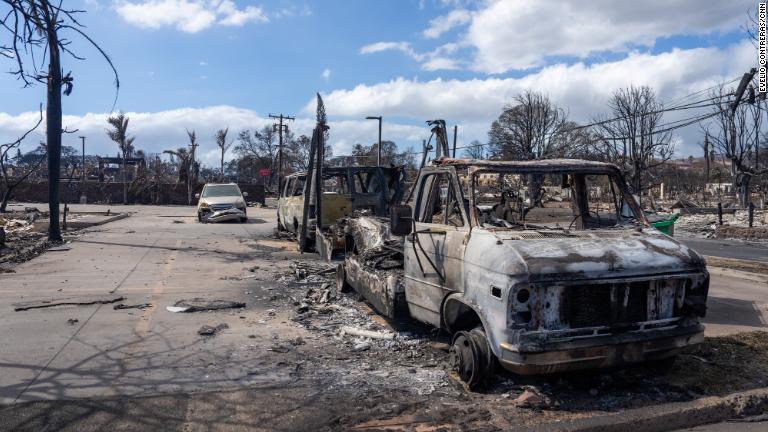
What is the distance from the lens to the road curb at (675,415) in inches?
164

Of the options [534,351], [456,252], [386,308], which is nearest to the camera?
[534,351]

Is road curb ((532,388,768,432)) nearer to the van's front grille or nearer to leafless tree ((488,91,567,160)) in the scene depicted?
the van's front grille

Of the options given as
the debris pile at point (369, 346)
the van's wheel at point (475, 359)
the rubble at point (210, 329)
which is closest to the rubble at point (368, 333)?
the debris pile at point (369, 346)

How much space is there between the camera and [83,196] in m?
43.5

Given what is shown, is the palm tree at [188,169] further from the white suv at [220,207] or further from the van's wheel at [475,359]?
the van's wheel at [475,359]

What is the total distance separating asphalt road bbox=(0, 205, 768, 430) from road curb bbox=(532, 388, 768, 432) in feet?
6.54

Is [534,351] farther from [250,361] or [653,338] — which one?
[250,361]

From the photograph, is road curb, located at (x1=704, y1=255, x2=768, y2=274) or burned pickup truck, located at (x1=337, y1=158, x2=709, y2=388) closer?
burned pickup truck, located at (x1=337, y1=158, x2=709, y2=388)

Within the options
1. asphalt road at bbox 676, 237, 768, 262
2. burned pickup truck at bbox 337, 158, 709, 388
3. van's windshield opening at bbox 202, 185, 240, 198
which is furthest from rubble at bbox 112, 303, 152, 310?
van's windshield opening at bbox 202, 185, 240, 198

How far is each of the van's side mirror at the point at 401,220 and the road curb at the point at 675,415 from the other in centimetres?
215

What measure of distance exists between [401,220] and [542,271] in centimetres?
162

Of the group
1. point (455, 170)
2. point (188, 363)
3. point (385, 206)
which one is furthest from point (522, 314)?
point (385, 206)

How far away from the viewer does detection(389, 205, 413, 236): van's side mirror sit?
5.50 m

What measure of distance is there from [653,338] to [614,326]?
370mm
